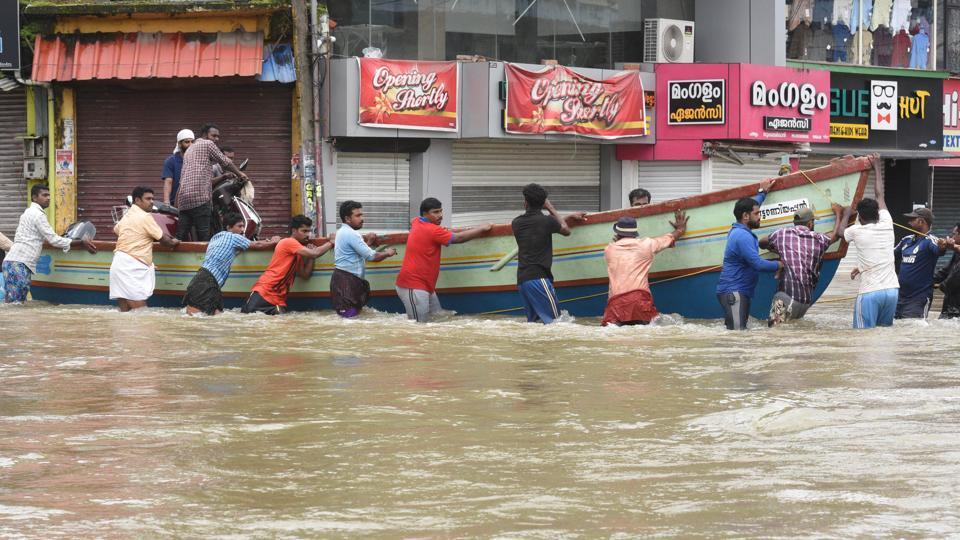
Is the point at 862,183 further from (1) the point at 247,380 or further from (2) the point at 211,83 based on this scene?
(2) the point at 211,83

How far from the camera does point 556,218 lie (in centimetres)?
1269

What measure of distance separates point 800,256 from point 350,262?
429cm

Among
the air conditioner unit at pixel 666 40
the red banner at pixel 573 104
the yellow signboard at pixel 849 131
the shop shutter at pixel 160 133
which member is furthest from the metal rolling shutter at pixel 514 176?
the yellow signboard at pixel 849 131

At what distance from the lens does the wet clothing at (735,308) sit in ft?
39.4

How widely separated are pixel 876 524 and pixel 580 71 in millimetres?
14585

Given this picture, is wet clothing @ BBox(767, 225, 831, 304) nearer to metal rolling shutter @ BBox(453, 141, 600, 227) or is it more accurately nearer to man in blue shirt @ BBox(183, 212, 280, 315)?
man in blue shirt @ BBox(183, 212, 280, 315)

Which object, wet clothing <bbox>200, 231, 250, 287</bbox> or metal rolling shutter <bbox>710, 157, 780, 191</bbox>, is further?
metal rolling shutter <bbox>710, 157, 780, 191</bbox>

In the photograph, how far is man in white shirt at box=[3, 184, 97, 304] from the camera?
15102mm

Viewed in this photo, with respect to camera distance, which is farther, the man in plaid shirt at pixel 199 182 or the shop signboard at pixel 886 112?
the shop signboard at pixel 886 112

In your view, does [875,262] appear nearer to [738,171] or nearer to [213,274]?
[213,274]

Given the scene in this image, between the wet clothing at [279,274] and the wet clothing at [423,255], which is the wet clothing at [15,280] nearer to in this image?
the wet clothing at [279,274]

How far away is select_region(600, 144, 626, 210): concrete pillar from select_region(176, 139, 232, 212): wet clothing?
8128 millimetres

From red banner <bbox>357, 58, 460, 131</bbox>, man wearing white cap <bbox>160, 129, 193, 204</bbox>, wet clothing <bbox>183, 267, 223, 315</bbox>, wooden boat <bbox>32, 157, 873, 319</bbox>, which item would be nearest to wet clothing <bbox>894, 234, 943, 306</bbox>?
wooden boat <bbox>32, 157, 873, 319</bbox>

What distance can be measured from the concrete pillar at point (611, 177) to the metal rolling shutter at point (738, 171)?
1.39m
